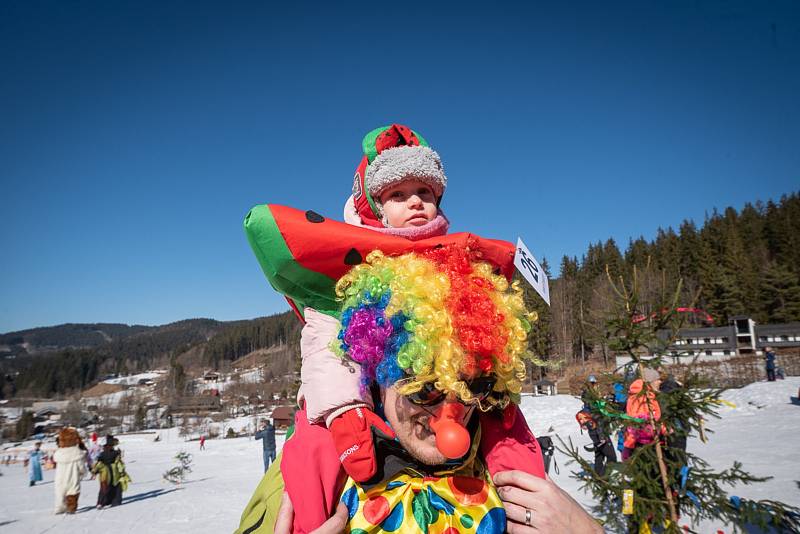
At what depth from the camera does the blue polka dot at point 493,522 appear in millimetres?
1494

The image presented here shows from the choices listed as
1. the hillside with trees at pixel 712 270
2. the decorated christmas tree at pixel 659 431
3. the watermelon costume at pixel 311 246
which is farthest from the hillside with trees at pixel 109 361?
the watermelon costume at pixel 311 246

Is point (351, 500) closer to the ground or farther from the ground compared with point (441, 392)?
closer to the ground

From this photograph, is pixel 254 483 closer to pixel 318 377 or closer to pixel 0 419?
pixel 318 377

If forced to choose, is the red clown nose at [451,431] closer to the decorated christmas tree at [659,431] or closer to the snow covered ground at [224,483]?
the decorated christmas tree at [659,431]

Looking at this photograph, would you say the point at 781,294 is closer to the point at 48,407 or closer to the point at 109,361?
the point at 48,407

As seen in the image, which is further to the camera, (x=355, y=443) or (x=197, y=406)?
(x=197, y=406)

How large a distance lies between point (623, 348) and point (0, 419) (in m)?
101

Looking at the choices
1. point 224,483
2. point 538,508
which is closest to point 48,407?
point 224,483

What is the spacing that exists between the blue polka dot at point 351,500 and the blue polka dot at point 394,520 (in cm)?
12

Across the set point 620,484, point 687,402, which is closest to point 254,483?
point 620,484

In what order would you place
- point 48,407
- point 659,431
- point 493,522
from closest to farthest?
point 493,522, point 659,431, point 48,407

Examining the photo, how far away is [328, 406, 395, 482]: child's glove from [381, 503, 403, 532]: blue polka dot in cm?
18

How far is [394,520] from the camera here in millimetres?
1509

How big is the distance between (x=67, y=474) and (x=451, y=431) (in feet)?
38.8
